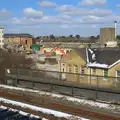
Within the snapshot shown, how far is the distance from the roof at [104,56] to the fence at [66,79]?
5.86 m

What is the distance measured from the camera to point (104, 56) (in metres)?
33.7

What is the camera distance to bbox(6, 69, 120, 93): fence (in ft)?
80.2

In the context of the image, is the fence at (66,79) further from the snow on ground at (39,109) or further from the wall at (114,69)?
the snow on ground at (39,109)

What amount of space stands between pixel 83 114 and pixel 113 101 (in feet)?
18.6

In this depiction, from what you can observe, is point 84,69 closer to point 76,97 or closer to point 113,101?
point 76,97

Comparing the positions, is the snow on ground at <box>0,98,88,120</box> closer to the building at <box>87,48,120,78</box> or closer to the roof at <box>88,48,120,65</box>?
the building at <box>87,48,120,78</box>

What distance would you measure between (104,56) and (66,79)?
719cm

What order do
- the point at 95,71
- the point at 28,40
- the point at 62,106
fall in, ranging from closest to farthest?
the point at 62,106
the point at 95,71
the point at 28,40

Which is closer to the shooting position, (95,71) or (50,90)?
(50,90)

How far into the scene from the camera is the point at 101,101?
931 inches

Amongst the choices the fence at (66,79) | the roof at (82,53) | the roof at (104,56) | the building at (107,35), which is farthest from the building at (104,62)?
the building at (107,35)

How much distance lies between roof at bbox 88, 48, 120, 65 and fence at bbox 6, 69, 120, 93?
19.2 feet

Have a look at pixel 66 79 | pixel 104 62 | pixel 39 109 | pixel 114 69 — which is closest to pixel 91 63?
pixel 104 62

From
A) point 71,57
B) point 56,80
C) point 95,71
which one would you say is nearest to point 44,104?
point 56,80
